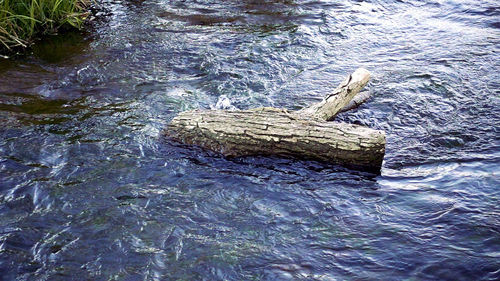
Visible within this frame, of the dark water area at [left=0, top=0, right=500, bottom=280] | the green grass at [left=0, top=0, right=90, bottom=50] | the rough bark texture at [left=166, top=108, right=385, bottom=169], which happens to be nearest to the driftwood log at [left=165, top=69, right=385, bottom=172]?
the rough bark texture at [left=166, top=108, right=385, bottom=169]

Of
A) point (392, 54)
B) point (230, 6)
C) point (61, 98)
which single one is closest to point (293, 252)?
point (61, 98)

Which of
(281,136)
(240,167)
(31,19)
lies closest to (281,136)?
(281,136)

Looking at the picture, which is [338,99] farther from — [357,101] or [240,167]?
[240,167]

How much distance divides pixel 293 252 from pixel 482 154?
213 cm

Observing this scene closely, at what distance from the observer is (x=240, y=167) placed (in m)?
4.45

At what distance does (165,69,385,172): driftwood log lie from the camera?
4176mm

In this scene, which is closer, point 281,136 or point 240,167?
point 281,136

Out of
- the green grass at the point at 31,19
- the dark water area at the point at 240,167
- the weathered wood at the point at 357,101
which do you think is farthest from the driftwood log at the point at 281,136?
the green grass at the point at 31,19

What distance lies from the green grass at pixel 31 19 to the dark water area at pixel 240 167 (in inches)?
9.1

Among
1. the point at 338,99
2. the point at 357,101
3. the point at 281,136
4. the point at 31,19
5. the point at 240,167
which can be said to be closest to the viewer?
the point at 281,136

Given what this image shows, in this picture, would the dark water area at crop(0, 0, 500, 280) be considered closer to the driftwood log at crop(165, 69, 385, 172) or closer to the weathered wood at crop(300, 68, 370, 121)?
the driftwood log at crop(165, 69, 385, 172)

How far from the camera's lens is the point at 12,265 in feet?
11.1

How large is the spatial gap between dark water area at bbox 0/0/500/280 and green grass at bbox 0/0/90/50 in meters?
0.23

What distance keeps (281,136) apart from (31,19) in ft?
13.4
